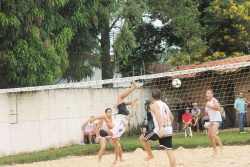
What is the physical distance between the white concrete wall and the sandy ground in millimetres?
2997

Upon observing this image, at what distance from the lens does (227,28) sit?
2900 centimetres

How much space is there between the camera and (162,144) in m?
10.0

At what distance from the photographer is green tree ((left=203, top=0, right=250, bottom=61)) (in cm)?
2808

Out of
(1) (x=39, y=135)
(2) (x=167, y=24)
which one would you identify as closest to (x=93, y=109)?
(1) (x=39, y=135)

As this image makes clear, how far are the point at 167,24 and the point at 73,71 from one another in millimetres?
7811

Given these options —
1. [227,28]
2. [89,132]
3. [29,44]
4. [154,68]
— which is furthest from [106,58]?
[29,44]

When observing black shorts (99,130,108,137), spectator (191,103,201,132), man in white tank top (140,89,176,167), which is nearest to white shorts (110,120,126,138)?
black shorts (99,130,108,137)

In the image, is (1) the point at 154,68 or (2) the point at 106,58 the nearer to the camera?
(2) the point at 106,58

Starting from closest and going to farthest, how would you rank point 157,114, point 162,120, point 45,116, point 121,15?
point 157,114 → point 162,120 → point 45,116 → point 121,15

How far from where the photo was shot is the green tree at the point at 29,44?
60.1 feet

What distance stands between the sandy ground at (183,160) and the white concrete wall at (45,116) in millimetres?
2997

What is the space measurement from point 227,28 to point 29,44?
44.9 ft

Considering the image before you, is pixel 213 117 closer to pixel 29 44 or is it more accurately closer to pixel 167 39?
pixel 29 44

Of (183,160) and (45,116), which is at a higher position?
(45,116)
